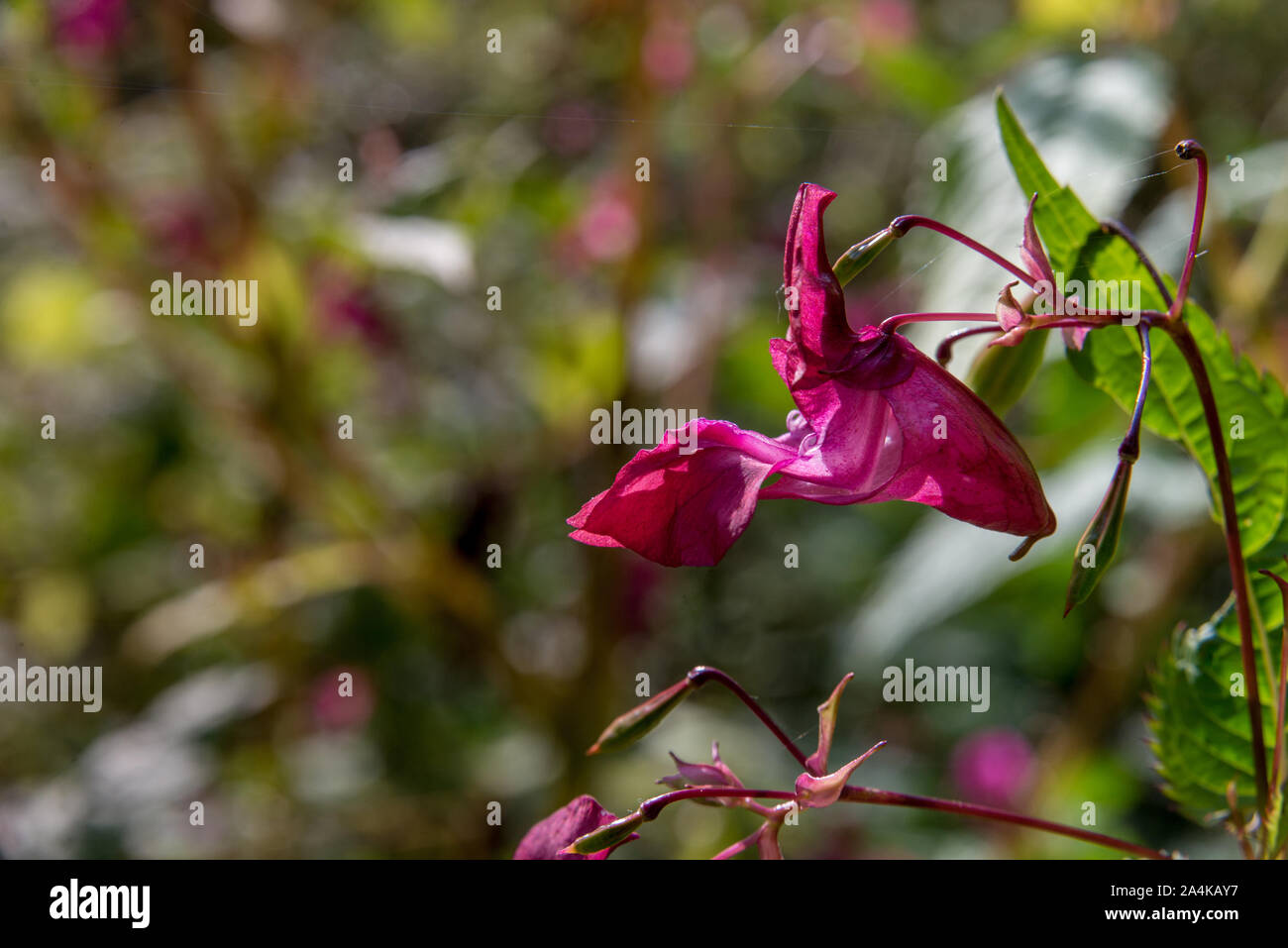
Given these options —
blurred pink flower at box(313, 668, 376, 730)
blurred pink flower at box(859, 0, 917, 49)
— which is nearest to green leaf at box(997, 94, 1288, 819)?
blurred pink flower at box(859, 0, 917, 49)

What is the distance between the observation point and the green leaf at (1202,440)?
0.41m

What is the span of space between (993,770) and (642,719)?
1180 mm

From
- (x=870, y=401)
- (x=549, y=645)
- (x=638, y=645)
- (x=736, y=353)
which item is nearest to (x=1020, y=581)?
(x=736, y=353)

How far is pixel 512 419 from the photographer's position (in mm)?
1347

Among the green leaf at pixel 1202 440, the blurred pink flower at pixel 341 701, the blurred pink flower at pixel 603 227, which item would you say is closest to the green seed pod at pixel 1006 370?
the green leaf at pixel 1202 440

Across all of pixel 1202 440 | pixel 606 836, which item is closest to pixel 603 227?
pixel 1202 440

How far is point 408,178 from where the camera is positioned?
101cm

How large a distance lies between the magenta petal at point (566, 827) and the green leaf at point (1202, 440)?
0.22 m

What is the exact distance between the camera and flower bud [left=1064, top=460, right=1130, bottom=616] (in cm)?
30

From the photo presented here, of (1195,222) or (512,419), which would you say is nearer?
(1195,222)

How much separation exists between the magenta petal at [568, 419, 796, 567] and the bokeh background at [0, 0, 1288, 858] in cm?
26

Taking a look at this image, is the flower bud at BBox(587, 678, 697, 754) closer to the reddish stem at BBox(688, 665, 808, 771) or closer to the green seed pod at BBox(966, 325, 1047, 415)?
the reddish stem at BBox(688, 665, 808, 771)

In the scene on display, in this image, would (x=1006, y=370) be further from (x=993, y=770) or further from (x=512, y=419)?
(x=993, y=770)
